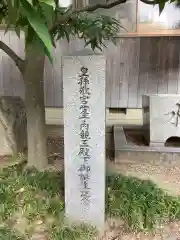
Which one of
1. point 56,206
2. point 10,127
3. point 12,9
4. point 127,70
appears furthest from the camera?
point 127,70

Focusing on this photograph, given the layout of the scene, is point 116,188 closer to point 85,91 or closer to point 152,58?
point 85,91

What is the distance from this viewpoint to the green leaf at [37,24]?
2.79 feet

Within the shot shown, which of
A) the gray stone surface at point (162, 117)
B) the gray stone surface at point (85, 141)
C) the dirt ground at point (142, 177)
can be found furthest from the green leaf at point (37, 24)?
the gray stone surface at point (162, 117)

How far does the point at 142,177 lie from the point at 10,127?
1.88 metres

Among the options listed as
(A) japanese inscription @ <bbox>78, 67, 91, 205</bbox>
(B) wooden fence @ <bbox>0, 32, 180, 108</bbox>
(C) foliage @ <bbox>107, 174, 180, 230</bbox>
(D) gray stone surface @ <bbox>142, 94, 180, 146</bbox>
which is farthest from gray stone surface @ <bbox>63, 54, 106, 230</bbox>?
(B) wooden fence @ <bbox>0, 32, 180, 108</bbox>

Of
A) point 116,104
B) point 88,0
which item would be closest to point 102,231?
point 116,104

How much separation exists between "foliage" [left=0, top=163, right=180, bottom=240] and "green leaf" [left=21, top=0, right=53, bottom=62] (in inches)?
100

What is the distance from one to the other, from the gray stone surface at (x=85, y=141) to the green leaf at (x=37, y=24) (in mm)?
1945

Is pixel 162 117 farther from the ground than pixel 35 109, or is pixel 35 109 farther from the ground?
pixel 35 109

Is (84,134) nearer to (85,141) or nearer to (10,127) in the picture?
(85,141)

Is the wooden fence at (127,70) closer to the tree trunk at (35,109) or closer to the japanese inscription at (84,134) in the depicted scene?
Answer: the tree trunk at (35,109)

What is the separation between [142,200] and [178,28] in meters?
3.88

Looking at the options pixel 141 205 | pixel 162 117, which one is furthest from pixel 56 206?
A: pixel 162 117

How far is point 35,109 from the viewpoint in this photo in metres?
3.99
